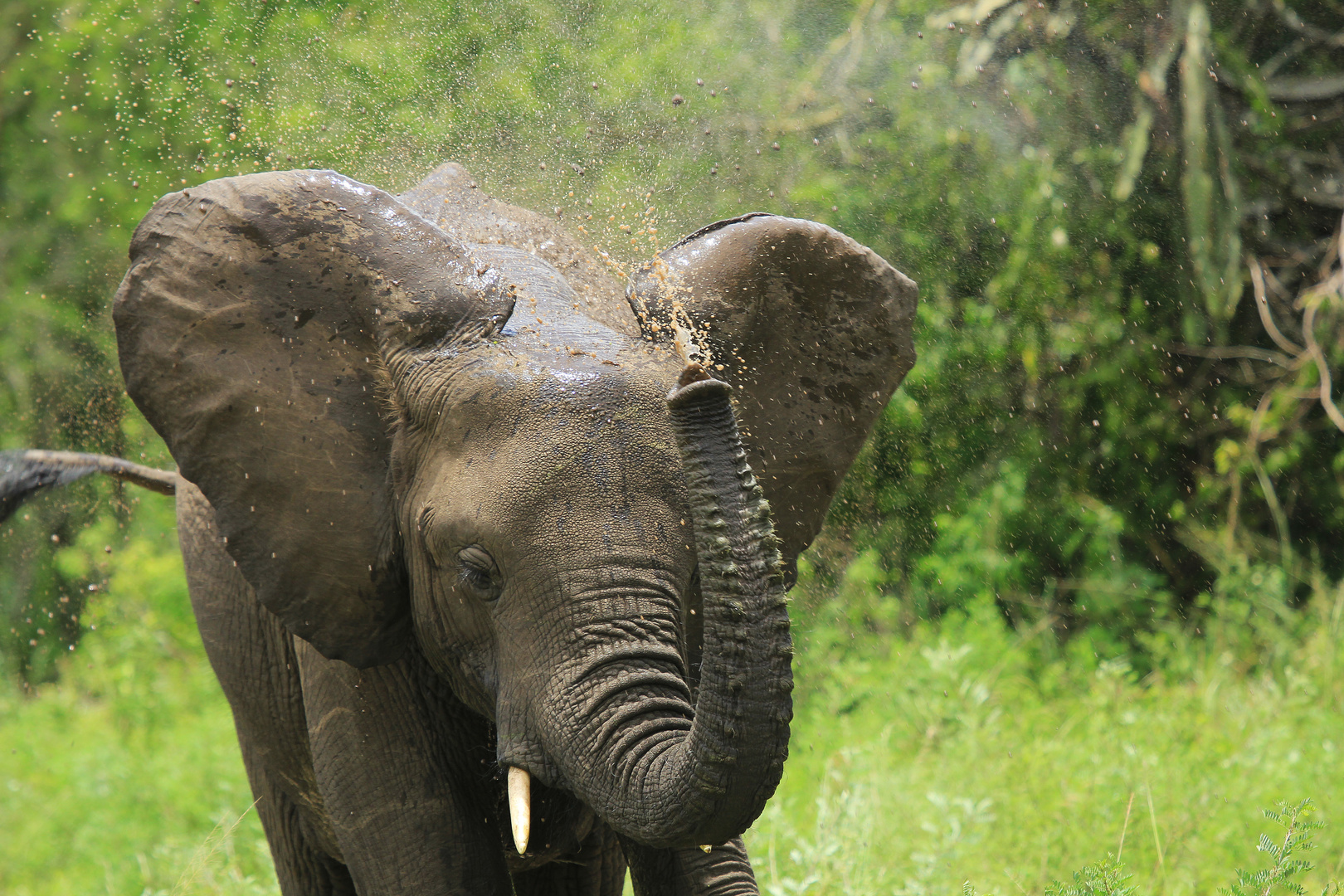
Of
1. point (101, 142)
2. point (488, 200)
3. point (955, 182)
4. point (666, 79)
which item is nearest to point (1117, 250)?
point (955, 182)

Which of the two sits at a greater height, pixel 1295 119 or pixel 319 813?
pixel 319 813

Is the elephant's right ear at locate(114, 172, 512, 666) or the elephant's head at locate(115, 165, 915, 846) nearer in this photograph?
the elephant's head at locate(115, 165, 915, 846)

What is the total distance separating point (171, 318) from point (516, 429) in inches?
31.9

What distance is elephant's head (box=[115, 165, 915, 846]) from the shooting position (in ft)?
7.89

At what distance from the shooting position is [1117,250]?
8.20 meters

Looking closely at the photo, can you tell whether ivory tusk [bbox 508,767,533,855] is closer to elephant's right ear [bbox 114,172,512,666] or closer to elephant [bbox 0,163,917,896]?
elephant [bbox 0,163,917,896]

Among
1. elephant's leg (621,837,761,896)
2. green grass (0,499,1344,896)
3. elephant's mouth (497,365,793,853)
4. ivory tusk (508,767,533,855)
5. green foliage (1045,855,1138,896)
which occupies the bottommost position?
green grass (0,499,1344,896)

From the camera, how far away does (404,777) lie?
126 inches

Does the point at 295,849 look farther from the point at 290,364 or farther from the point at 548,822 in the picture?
the point at 290,364

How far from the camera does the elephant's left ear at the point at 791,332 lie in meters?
3.26

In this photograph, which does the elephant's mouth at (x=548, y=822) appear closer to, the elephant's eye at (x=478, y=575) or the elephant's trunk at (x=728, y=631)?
the elephant's eye at (x=478, y=575)

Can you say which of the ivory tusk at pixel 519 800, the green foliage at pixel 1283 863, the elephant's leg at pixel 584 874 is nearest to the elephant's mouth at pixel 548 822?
the elephant's leg at pixel 584 874

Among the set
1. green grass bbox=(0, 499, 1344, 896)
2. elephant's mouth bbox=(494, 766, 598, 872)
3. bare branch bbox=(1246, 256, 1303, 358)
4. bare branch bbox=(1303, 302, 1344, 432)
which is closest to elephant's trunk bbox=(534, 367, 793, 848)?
elephant's mouth bbox=(494, 766, 598, 872)

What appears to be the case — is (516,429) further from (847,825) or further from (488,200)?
(847,825)
